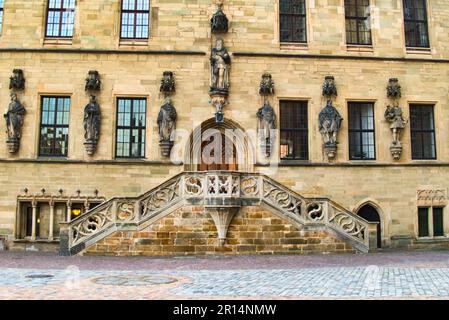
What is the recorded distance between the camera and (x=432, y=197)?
1947 centimetres

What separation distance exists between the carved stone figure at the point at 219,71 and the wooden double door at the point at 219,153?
1.94 m

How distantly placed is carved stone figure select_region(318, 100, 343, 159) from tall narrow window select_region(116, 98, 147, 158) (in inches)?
284

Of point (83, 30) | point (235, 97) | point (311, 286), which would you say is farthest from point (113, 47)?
point (311, 286)

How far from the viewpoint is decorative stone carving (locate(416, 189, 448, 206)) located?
19.4 metres

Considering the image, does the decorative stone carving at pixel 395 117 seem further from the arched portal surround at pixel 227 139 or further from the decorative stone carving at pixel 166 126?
the decorative stone carving at pixel 166 126

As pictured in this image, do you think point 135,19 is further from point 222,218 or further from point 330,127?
point 222,218

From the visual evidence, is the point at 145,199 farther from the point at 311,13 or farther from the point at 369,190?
the point at 311,13

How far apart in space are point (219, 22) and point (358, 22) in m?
6.28

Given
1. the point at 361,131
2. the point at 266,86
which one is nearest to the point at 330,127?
the point at 361,131

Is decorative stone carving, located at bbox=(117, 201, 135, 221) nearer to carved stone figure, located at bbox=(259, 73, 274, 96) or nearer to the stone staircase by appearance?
the stone staircase

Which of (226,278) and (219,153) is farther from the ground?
(219,153)

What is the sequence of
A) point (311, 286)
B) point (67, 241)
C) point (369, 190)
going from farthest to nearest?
point (369, 190) < point (67, 241) < point (311, 286)

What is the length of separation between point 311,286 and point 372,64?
13.7m

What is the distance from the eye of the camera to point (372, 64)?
19984 mm
